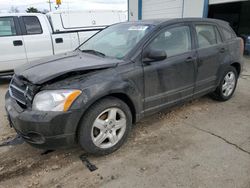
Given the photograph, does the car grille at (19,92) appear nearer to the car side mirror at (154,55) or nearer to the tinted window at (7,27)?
the car side mirror at (154,55)

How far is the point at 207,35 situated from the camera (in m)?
3.96

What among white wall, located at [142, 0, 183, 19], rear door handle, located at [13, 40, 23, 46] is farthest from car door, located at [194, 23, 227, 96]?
white wall, located at [142, 0, 183, 19]

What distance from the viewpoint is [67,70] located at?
257cm

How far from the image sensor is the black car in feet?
7.88

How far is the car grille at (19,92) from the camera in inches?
99.3

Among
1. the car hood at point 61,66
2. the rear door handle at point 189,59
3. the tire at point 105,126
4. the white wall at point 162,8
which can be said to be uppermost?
the white wall at point 162,8

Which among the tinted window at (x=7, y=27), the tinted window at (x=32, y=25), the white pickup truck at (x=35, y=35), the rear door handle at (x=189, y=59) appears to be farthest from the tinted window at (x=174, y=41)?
the tinted window at (x=7, y=27)

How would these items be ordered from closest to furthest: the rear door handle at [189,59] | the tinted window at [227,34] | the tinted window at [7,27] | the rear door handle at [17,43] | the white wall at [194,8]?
the rear door handle at [189,59]
the tinted window at [227,34]
the tinted window at [7,27]
the rear door handle at [17,43]
the white wall at [194,8]

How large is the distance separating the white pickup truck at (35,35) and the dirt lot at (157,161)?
10.2 ft

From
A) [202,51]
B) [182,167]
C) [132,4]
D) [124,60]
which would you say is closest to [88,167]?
[182,167]

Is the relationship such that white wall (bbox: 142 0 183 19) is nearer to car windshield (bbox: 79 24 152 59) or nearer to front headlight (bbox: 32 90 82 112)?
car windshield (bbox: 79 24 152 59)

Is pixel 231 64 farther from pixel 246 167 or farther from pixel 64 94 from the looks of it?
pixel 64 94

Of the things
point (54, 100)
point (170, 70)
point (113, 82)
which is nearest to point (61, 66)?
point (54, 100)

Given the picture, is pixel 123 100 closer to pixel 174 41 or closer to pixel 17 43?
pixel 174 41
